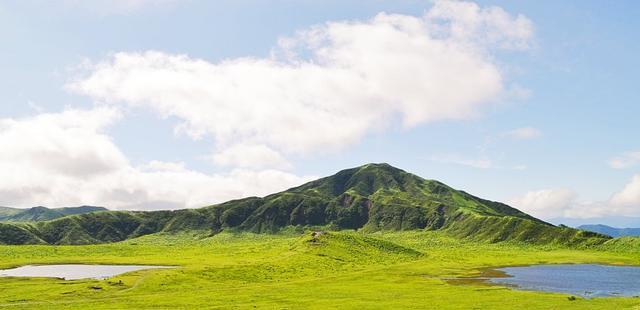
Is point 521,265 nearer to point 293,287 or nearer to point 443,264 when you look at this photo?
point 443,264

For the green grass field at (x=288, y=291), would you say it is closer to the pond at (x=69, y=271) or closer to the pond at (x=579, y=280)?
the pond at (x=69, y=271)

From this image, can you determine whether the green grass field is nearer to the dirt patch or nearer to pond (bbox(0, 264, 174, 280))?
the dirt patch

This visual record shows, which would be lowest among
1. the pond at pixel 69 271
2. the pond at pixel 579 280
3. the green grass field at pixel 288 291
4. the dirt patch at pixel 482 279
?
the pond at pixel 579 280

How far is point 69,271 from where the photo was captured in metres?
152

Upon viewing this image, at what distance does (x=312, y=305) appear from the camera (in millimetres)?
86250

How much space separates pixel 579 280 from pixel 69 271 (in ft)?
485

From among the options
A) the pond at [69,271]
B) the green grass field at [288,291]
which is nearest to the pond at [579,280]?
the green grass field at [288,291]

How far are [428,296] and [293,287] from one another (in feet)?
104

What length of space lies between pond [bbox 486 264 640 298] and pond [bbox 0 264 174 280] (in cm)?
10913

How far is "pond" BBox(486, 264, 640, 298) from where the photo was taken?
111m

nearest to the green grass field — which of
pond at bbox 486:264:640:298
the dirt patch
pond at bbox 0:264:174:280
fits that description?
the dirt patch

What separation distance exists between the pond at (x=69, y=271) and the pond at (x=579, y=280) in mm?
109133

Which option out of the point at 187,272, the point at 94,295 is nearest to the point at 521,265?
the point at 187,272

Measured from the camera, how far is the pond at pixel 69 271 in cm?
13688
